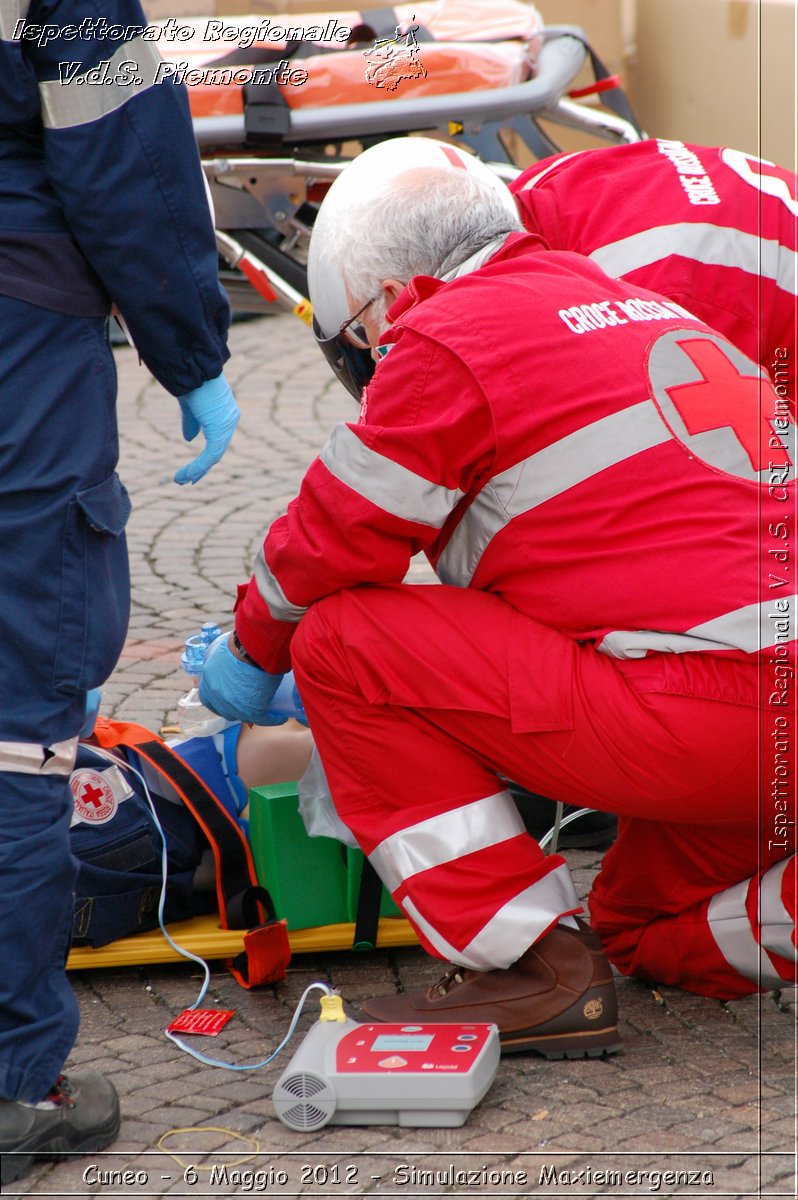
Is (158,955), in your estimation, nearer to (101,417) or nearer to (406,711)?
(406,711)

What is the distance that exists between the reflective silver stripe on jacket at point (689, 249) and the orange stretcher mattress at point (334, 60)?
75.3 inches

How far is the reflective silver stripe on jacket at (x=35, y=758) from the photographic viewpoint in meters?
2.20

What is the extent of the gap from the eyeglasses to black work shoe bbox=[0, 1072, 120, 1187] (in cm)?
134

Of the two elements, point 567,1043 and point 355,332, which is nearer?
point 567,1043

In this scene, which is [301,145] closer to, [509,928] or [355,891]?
[355,891]

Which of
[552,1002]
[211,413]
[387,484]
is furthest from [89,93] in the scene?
[552,1002]

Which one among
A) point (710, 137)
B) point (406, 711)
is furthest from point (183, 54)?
point (710, 137)

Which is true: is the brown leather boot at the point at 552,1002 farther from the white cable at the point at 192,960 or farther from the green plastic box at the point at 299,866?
the green plastic box at the point at 299,866

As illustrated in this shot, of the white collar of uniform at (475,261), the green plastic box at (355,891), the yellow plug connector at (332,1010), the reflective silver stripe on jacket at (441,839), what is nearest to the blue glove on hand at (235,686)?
the green plastic box at (355,891)

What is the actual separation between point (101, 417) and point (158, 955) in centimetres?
108

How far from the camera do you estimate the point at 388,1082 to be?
2.29 meters

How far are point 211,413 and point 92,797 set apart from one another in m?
0.79

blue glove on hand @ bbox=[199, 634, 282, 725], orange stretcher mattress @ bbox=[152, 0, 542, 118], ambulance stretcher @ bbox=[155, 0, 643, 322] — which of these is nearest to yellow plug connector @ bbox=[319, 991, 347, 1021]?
blue glove on hand @ bbox=[199, 634, 282, 725]

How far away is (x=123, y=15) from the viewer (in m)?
2.19
